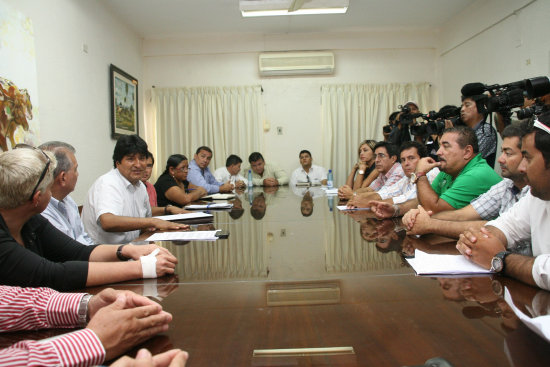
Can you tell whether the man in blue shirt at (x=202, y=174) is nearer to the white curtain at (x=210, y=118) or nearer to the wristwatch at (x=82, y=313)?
the white curtain at (x=210, y=118)

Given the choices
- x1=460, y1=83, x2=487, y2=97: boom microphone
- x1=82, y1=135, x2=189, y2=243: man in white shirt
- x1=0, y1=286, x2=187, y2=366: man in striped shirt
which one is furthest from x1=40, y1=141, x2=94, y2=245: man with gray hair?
x1=460, y1=83, x2=487, y2=97: boom microphone

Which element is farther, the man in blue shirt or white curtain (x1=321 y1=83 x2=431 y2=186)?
white curtain (x1=321 y1=83 x2=431 y2=186)

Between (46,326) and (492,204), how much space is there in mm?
1822

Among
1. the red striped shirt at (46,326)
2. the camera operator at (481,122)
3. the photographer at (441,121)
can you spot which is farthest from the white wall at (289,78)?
the red striped shirt at (46,326)

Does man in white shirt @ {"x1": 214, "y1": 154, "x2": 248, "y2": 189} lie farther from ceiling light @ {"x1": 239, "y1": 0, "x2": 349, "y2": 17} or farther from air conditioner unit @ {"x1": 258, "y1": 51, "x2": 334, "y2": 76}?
ceiling light @ {"x1": 239, "y1": 0, "x2": 349, "y2": 17}

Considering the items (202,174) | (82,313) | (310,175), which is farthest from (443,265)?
(310,175)

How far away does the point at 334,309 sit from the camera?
870 mm

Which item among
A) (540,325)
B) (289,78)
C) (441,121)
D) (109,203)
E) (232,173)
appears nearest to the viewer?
(540,325)

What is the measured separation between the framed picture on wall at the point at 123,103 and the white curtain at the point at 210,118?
1.85ft

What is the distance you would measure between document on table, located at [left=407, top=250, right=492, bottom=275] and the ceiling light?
12.1ft

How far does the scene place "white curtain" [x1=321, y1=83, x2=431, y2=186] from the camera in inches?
235

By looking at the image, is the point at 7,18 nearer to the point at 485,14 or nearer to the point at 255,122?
the point at 255,122

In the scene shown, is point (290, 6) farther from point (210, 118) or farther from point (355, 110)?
point (210, 118)

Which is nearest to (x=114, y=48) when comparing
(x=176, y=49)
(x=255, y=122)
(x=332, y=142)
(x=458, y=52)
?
(x=176, y=49)
